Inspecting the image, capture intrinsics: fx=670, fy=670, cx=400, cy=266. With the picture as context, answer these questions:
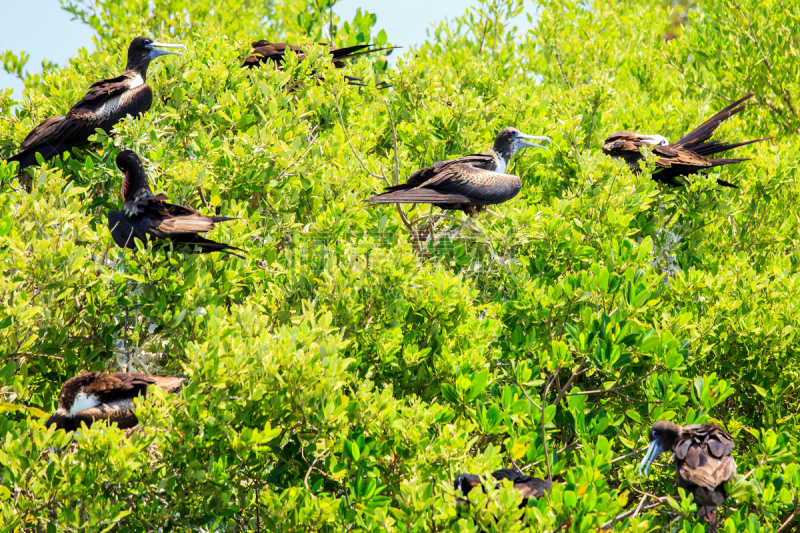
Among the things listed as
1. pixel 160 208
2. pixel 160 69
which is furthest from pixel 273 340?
pixel 160 69

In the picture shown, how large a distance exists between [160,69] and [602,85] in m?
3.91

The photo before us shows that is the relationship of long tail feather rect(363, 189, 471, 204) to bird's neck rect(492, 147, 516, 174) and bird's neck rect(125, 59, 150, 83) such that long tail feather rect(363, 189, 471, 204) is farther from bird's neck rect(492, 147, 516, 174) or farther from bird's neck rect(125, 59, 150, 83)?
bird's neck rect(125, 59, 150, 83)

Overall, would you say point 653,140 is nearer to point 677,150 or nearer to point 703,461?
point 677,150

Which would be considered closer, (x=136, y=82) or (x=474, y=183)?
(x=474, y=183)

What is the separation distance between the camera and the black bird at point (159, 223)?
12.6 feet

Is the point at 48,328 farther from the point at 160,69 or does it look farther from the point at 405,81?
the point at 405,81

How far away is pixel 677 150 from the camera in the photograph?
17.6 ft

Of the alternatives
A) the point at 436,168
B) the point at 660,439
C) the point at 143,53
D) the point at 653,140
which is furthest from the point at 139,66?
the point at 660,439

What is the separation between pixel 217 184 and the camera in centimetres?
439

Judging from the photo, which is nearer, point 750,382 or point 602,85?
point 750,382

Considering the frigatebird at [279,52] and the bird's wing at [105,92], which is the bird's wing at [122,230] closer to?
the bird's wing at [105,92]

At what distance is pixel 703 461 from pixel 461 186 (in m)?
2.51

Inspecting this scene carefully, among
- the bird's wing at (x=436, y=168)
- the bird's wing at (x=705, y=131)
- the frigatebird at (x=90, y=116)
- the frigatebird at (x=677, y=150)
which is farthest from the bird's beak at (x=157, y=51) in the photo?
the bird's wing at (x=705, y=131)

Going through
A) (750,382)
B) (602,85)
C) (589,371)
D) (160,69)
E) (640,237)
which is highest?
(160,69)
